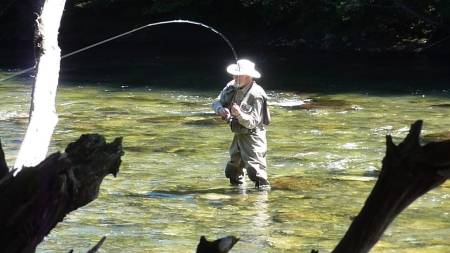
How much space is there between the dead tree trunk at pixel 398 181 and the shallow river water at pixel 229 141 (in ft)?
12.9

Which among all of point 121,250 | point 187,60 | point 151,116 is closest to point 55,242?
point 121,250

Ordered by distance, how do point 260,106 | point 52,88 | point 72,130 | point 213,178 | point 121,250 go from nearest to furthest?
1. point 52,88
2. point 121,250
3. point 260,106
4. point 213,178
5. point 72,130

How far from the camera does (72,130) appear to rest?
12.2 m

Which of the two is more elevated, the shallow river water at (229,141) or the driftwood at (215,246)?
the driftwood at (215,246)

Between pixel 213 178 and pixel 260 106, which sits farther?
pixel 213 178

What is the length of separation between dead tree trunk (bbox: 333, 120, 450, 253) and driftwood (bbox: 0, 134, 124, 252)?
26.3 inches

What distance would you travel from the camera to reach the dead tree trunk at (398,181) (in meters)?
1.81

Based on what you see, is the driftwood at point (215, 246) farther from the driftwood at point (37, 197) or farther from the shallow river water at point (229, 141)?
the shallow river water at point (229, 141)

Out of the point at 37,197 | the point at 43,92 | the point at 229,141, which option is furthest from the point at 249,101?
the point at 37,197

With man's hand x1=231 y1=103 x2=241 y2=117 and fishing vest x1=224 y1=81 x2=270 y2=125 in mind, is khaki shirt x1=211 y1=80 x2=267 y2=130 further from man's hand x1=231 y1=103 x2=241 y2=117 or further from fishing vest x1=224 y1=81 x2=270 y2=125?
Answer: man's hand x1=231 y1=103 x2=241 y2=117

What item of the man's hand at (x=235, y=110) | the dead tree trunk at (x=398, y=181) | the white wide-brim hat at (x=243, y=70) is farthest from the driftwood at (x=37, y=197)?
the white wide-brim hat at (x=243, y=70)

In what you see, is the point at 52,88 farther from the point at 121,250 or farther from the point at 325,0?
the point at 325,0

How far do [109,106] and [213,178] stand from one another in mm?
6631

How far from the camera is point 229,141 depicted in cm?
1105
